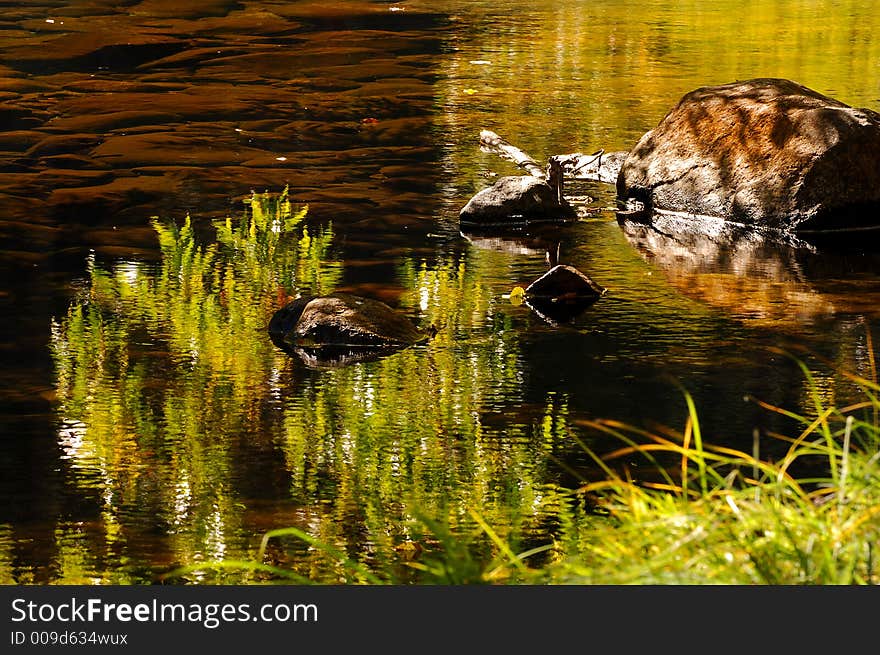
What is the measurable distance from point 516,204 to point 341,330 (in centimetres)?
323

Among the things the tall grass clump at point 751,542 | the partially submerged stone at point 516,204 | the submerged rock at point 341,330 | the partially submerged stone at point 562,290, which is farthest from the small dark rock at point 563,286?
the tall grass clump at point 751,542

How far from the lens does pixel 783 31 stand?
73.3 feet

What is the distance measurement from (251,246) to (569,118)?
5.45m

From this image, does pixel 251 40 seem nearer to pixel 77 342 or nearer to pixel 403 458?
pixel 77 342

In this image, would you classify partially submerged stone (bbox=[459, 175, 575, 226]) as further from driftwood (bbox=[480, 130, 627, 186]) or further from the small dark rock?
the small dark rock

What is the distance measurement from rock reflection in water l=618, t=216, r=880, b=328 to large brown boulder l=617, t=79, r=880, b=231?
0.24 m

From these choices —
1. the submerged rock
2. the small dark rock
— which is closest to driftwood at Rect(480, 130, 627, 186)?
the small dark rock

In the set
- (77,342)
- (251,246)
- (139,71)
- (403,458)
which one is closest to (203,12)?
(139,71)

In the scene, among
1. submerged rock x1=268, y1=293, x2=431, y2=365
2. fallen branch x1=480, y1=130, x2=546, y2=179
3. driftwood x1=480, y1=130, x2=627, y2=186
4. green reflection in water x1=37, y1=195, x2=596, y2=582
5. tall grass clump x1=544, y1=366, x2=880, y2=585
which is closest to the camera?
tall grass clump x1=544, y1=366, x2=880, y2=585

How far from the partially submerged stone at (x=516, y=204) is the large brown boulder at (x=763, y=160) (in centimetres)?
87

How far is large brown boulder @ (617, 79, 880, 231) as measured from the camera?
10.9 meters

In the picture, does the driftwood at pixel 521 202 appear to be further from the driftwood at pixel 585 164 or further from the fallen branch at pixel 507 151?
the driftwood at pixel 585 164

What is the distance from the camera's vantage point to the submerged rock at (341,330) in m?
8.20

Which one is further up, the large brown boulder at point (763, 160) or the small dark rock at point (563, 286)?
the large brown boulder at point (763, 160)
